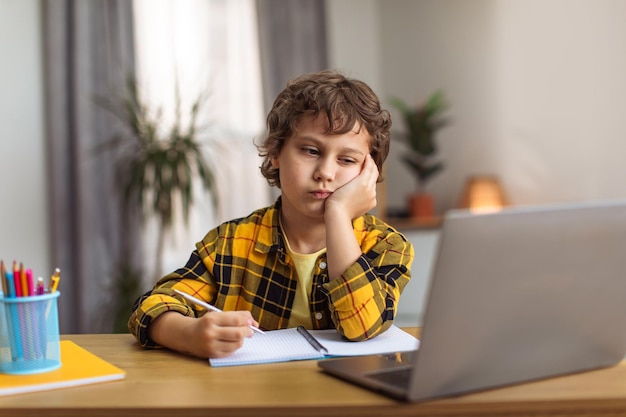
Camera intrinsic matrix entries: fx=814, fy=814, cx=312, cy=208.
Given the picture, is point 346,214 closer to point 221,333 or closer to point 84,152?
point 221,333

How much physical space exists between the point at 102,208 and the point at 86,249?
0.70 feet

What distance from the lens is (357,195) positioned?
4.76 feet

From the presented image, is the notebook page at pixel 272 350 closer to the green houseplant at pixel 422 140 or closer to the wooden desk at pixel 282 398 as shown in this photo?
the wooden desk at pixel 282 398

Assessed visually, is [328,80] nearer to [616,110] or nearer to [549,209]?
[549,209]

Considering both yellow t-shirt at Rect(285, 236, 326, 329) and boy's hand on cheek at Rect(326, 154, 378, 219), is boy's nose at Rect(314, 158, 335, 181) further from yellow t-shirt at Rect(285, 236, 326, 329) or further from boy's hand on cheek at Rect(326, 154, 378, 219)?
yellow t-shirt at Rect(285, 236, 326, 329)

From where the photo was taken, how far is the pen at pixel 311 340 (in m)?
1.25

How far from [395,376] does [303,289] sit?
522 mm

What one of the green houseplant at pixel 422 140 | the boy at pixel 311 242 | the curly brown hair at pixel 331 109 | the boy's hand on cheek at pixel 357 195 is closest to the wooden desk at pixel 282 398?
the boy at pixel 311 242

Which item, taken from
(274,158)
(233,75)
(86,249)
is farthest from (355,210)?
(233,75)

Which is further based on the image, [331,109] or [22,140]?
[22,140]

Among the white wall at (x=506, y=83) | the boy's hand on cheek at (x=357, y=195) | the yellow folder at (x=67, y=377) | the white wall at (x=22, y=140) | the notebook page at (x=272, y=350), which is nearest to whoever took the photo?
the yellow folder at (x=67, y=377)

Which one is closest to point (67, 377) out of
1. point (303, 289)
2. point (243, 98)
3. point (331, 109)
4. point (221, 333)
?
point (221, 333)

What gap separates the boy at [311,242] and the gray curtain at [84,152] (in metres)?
2.34

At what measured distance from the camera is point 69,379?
108cm
